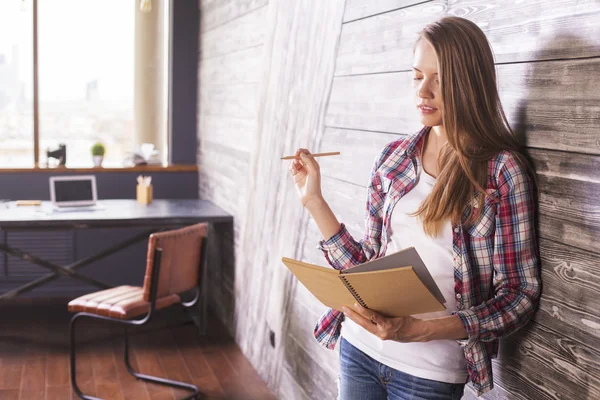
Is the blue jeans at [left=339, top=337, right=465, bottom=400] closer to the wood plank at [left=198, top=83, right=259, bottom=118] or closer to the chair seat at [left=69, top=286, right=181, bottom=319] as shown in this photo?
the chair seat at [left=69, top=286, right=181, bottom=319]

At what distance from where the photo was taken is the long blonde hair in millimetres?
1557

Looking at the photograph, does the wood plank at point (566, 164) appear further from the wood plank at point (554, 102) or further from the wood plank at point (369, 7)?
the wood plank at point (369, 7)

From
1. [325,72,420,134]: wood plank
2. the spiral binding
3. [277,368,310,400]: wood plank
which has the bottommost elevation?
[277,368,310,400]: wood plank

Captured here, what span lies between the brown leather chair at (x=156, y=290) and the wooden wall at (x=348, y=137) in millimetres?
376

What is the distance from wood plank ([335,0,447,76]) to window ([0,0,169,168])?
2.84m

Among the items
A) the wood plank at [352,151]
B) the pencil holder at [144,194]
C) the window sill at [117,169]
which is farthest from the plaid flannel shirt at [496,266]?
the window sill at [117,169]

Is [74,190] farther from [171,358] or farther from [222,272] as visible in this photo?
[171,358]

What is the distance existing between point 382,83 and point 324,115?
0.54 m

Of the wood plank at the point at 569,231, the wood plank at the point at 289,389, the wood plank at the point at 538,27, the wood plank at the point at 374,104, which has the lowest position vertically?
the wood plank at the point at 289,389

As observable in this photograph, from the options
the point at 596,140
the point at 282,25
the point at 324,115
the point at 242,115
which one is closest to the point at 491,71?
the point at 596,140

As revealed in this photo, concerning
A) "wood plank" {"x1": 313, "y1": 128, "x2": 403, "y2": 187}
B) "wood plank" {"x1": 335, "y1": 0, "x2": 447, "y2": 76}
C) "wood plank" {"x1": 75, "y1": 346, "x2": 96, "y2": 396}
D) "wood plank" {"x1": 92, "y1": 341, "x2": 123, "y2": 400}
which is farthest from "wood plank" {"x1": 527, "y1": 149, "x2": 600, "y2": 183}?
"wood plank" {"x1": 75, "y1": 346, "x2": 96, "y2": 396}

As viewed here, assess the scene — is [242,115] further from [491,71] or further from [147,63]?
[491,71]

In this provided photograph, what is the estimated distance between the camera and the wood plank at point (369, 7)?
90.3 inches

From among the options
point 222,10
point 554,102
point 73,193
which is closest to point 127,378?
point 73,193
